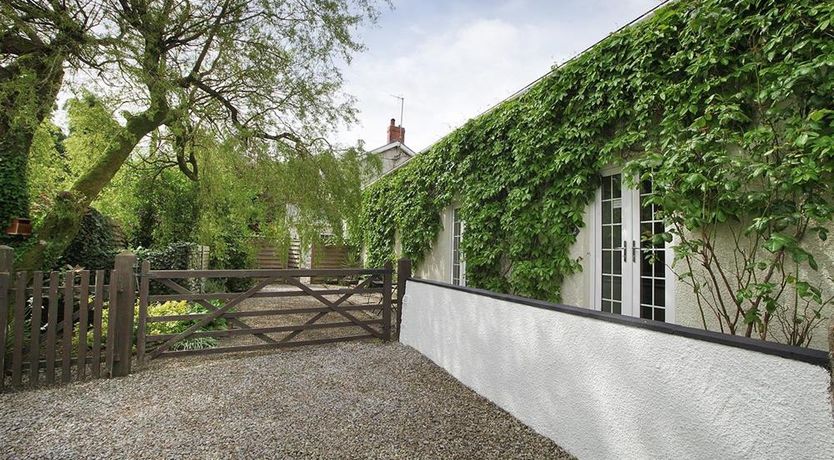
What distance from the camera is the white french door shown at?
3.65 m

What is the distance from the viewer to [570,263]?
14.4 feet

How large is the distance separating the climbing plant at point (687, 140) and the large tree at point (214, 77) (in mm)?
2867

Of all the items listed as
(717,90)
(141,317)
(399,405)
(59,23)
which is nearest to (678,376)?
(399,405)

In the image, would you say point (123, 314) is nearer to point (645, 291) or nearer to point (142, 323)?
point (142, 323)

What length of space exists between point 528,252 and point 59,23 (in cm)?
574

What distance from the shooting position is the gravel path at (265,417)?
2.55 m

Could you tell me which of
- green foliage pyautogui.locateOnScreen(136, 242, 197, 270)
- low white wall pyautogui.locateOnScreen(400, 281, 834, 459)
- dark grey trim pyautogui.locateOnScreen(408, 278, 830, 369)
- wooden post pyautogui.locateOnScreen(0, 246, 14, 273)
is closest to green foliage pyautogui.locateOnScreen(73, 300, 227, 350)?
wooden post pyautogui.locateOnScreen(0, 246, 14, 273)

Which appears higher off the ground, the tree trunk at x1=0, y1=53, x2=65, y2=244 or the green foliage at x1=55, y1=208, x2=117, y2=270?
the tree trunk at x1=0, y1=53, x2=65, y2=244

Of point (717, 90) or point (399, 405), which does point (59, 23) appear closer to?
point (399, 405)

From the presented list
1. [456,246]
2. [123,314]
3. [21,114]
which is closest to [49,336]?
[123,314]

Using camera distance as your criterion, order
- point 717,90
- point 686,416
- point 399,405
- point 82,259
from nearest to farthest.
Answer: point 686,416 < point 717,90 < point 399,405 < point 82,259

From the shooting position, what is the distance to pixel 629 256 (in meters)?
3.94

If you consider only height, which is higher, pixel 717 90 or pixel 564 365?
pixel 717 90

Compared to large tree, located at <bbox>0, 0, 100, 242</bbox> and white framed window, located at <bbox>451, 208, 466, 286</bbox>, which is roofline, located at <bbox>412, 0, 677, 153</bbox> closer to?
white framed window, located at <bbox>451, 208, 466, 286</bbox>
